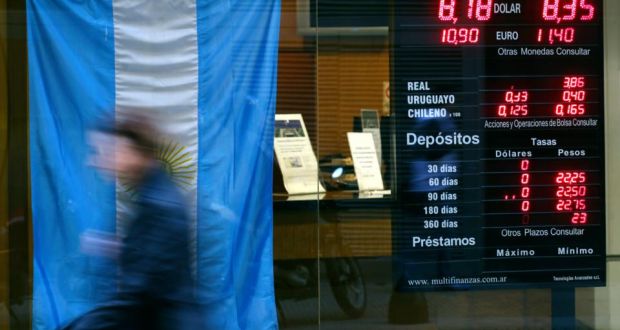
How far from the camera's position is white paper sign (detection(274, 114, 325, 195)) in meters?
7.75

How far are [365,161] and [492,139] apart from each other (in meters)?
1.05

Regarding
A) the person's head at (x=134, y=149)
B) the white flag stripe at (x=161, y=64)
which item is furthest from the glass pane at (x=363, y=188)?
the person's head at (x=134, y=149)

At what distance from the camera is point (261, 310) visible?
7.62m

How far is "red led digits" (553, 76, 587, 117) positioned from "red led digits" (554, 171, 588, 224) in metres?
0.50

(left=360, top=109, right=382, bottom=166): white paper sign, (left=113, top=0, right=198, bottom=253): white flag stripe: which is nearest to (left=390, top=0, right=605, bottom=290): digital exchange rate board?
(left=360, top=109, right=382, bottom=166): white paper sign

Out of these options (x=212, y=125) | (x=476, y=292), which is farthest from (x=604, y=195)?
(x=212, y=125)

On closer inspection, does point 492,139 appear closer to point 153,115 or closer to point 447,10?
point 447,10

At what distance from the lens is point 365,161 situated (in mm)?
7855

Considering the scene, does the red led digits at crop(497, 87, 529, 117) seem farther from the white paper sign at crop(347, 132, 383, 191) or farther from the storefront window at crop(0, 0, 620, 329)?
the white paper sign at crop(347, 132, 383, 191)

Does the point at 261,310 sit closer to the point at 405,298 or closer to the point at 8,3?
the point at 405,298

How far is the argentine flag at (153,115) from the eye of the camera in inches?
289

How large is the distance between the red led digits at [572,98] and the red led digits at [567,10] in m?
0.50

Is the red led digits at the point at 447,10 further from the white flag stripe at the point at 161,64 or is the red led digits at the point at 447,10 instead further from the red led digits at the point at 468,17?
the white flag stripe at the point at 161,64

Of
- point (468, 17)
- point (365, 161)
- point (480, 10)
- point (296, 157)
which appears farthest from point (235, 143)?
point (480, 10)
